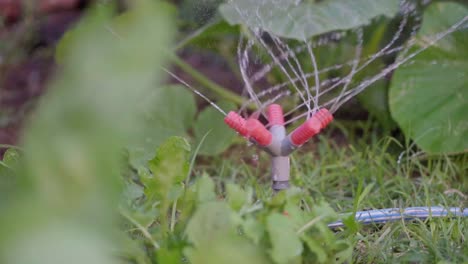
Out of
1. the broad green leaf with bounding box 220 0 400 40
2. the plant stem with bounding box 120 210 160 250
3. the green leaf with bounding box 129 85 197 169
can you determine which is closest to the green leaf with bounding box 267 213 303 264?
the plant stem with bounding box 120 210 160 250

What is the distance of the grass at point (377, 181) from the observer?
3.52 feet

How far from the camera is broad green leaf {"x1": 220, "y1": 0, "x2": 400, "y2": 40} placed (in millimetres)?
1291

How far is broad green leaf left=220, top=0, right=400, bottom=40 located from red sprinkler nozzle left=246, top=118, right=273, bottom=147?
1.13 ft

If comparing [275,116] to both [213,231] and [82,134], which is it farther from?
[82,134]

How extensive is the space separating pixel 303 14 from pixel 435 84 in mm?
384

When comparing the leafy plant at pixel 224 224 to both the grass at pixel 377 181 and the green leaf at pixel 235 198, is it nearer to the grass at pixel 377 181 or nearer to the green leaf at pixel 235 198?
the green leaf at pixel 235 198

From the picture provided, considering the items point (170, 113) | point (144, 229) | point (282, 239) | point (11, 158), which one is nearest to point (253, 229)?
point (282, 239)

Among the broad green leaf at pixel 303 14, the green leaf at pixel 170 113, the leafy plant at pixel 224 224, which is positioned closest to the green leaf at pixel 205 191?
the leafy plant at pixel 224 224

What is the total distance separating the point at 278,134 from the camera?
3.30 feet

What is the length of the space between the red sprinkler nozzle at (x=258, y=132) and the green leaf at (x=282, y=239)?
0.67 feet

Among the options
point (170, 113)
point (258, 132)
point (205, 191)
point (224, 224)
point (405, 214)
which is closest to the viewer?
point (224, 224)

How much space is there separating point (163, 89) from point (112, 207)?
1.30 metres

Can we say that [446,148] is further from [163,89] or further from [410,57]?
[163,89]

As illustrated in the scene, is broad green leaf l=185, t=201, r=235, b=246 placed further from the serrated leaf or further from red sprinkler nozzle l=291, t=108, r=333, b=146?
red sprinkler nozzle l=291, t=108, r=333, b=146
